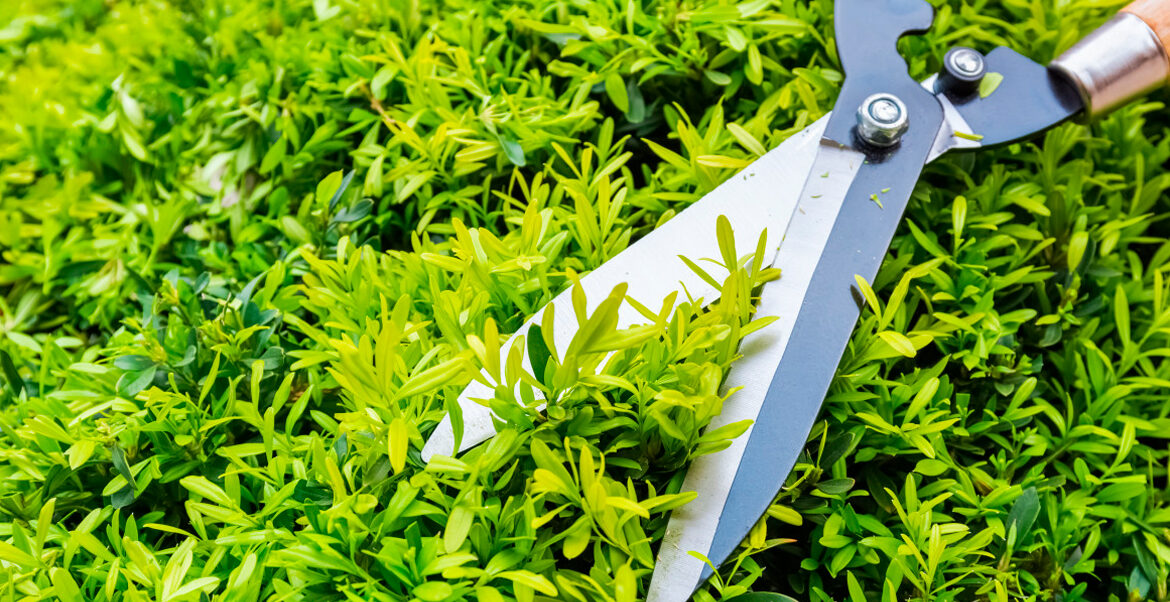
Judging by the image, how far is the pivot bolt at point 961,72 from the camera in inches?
38.4

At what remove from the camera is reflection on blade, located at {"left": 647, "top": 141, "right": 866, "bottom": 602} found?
2.41 feet

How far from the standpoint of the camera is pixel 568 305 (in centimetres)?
85

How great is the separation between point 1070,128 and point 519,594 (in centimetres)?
96

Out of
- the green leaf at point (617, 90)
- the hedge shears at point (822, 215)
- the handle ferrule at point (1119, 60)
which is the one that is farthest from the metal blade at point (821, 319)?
the green leaf at point (617, 90)

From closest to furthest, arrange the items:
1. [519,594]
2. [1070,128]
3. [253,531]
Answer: [519,594]
[253,531]
[1070,128]

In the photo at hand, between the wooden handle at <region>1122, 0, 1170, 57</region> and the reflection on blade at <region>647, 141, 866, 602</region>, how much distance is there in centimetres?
39

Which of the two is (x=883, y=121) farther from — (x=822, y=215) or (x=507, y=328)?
(x=507, y=328)

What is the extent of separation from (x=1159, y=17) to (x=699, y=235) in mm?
620

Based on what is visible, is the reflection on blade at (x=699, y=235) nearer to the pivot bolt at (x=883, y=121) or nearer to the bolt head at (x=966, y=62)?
the pivot bolt at (x=883, y=121)

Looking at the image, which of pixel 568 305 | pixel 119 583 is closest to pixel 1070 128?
pixel 568 305

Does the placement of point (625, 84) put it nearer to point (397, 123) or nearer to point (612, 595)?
point (397, 123)

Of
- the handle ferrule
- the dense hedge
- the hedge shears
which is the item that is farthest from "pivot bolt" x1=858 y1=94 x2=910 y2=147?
the handle ferrule

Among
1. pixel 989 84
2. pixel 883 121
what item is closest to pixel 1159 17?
pixel 989 84

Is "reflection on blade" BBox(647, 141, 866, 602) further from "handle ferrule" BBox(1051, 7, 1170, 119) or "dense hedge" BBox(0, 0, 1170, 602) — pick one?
"handle ferrule" BBox(1051, 7, 1170, 119)
